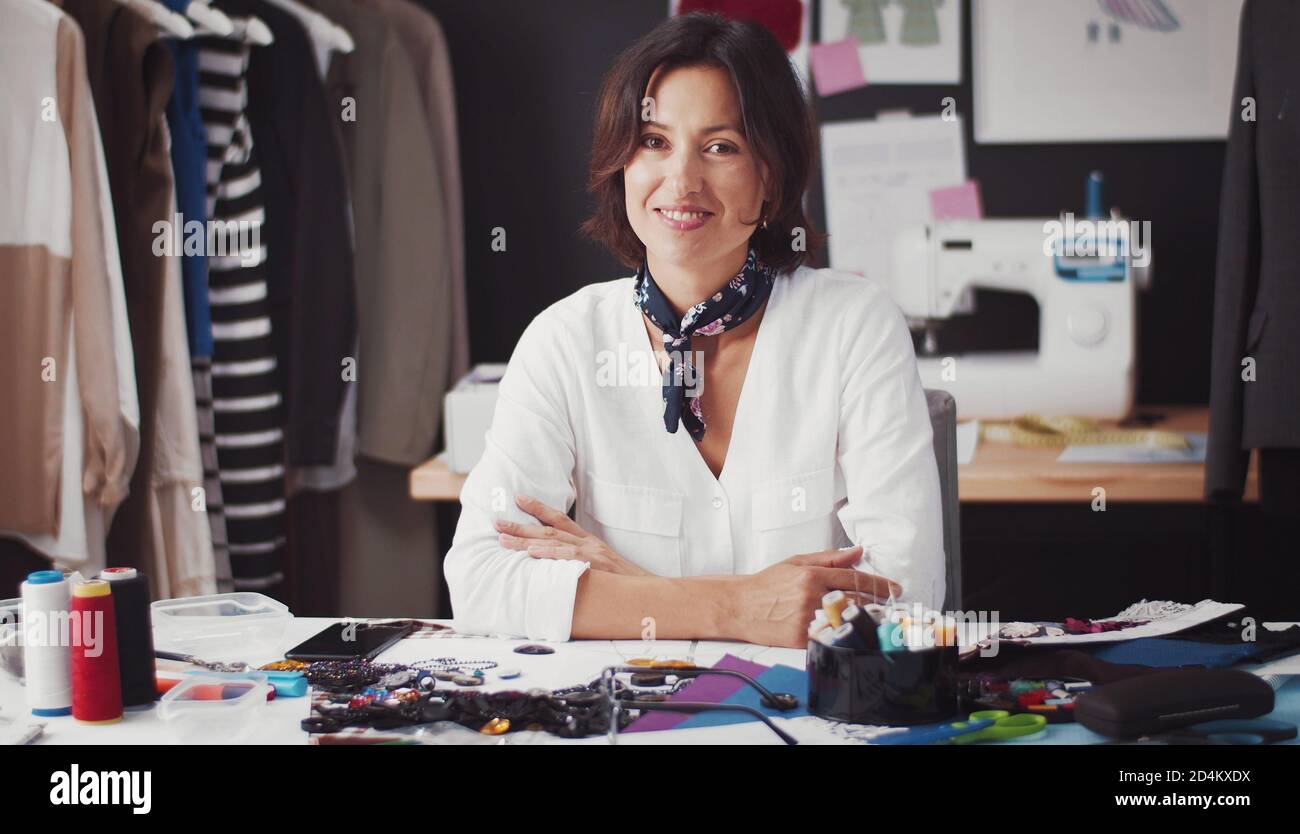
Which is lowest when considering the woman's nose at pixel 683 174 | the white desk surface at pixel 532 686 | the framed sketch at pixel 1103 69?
the white desk surface at pixel 532 686

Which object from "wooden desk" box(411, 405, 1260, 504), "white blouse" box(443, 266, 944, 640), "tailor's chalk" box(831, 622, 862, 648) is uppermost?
"white blouse" box(443, 266, 944, 640)

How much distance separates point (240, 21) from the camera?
2596 mm

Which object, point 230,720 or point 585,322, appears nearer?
point 230,720

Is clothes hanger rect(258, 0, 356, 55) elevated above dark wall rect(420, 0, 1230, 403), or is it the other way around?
clothes hanger rect(258, 0, 356, 55)

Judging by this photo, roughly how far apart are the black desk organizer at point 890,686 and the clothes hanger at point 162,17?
1909mm

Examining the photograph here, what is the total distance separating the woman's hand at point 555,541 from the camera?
1.61 m

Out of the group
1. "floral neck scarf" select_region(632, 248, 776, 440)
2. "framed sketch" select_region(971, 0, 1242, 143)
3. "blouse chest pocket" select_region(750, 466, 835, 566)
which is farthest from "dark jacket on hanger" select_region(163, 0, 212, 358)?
"framed sketch" select_region(971, 0, 1242, 143)

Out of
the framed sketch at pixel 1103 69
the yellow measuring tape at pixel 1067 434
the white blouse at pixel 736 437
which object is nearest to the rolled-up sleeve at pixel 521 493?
the white blouse at pixel 736 437

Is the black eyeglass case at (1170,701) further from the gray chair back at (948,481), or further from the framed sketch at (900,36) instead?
the framed sketch at (900,36)

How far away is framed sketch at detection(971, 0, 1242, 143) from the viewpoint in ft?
10.4

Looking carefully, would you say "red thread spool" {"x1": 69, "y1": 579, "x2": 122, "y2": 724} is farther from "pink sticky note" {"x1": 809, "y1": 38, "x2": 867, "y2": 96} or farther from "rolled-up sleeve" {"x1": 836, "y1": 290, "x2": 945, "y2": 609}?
"pink sticky note" {"x1": 809, "y1": 38, "x2": 867, "y2": 96}
